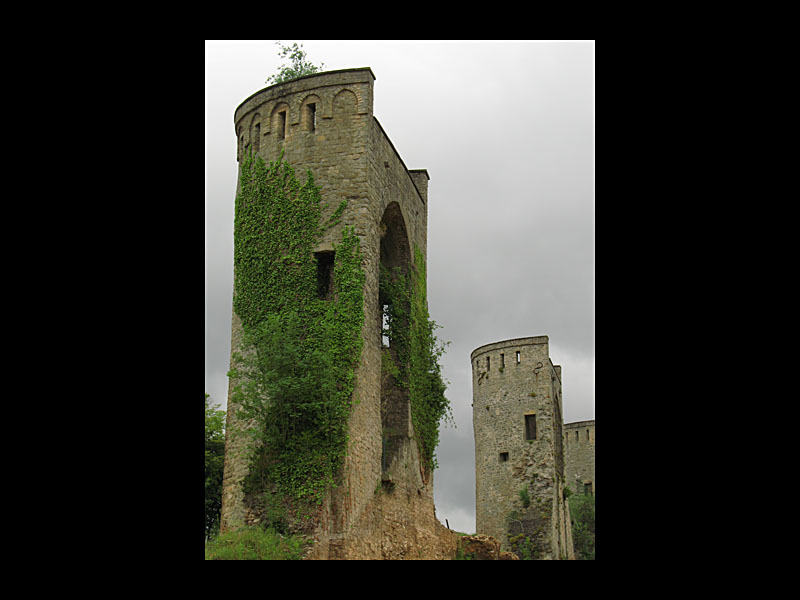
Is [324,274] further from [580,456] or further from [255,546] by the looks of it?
[580,456]

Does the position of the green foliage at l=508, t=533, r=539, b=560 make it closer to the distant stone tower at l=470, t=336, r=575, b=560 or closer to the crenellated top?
the distant stone tower at l=470, t=336, r=575, b=560

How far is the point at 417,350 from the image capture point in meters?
23.2

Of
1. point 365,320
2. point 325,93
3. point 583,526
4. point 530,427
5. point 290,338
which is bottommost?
point 583,526

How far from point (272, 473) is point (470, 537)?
27.7 ft

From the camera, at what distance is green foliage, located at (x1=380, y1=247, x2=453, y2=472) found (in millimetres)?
22487

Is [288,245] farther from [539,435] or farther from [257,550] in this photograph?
[539,435]

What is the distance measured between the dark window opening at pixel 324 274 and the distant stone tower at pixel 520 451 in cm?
1943

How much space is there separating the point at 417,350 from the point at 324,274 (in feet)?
15.2

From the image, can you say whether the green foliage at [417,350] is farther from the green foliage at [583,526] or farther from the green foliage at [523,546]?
the green foliage at [583,526]

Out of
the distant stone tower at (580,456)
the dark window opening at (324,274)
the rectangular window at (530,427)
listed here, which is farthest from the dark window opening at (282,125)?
the distant stone tower at (580,456)

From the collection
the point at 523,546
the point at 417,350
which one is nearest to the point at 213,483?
the point at 417,350

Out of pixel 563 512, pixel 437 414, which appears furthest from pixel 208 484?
pixel 563 512

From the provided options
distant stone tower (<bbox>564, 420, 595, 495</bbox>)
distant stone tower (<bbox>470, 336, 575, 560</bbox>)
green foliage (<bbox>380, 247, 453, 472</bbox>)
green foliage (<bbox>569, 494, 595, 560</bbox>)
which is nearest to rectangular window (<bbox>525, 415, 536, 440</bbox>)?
distant stone tower (<bbox>470, 336, 575, 560</bbox>)

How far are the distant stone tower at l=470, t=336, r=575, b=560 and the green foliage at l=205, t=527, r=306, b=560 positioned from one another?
2027cm
